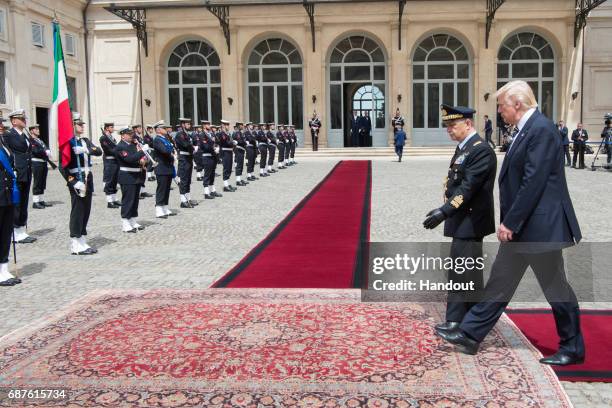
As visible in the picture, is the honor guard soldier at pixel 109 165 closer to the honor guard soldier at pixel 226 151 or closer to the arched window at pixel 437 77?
the honor guard soldier at pixel 226 151

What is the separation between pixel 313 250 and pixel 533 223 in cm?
466

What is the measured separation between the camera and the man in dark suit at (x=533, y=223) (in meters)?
3.93

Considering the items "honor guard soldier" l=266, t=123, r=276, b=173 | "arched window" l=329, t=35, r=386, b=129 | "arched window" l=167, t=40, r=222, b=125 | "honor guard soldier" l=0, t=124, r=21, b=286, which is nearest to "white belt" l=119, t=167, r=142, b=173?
"honor guard soldier" l=0, t=124, r=21, b=286

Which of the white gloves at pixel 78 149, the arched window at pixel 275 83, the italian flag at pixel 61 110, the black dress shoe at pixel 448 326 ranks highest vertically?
the arched window at pixel 275 83

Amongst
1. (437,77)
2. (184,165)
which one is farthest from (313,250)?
(437,77)

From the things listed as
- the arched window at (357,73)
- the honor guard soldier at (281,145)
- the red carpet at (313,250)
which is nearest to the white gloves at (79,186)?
the red carpet at (313,250)

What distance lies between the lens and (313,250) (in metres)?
8.43

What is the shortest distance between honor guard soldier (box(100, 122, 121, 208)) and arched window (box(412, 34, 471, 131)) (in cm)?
1963

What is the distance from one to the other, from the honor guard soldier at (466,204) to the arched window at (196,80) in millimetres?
27557

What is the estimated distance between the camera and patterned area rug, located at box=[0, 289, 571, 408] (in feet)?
12.4

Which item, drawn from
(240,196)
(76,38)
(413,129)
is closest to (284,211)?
(240,196)

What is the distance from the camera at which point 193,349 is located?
461cm

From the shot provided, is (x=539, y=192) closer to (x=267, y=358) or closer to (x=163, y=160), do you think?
(x=267, y=358)

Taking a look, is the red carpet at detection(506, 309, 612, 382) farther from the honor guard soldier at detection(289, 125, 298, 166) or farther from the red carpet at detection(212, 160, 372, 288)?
Answer: the honor guard soldier at detection(289, 125, 298, 166)
